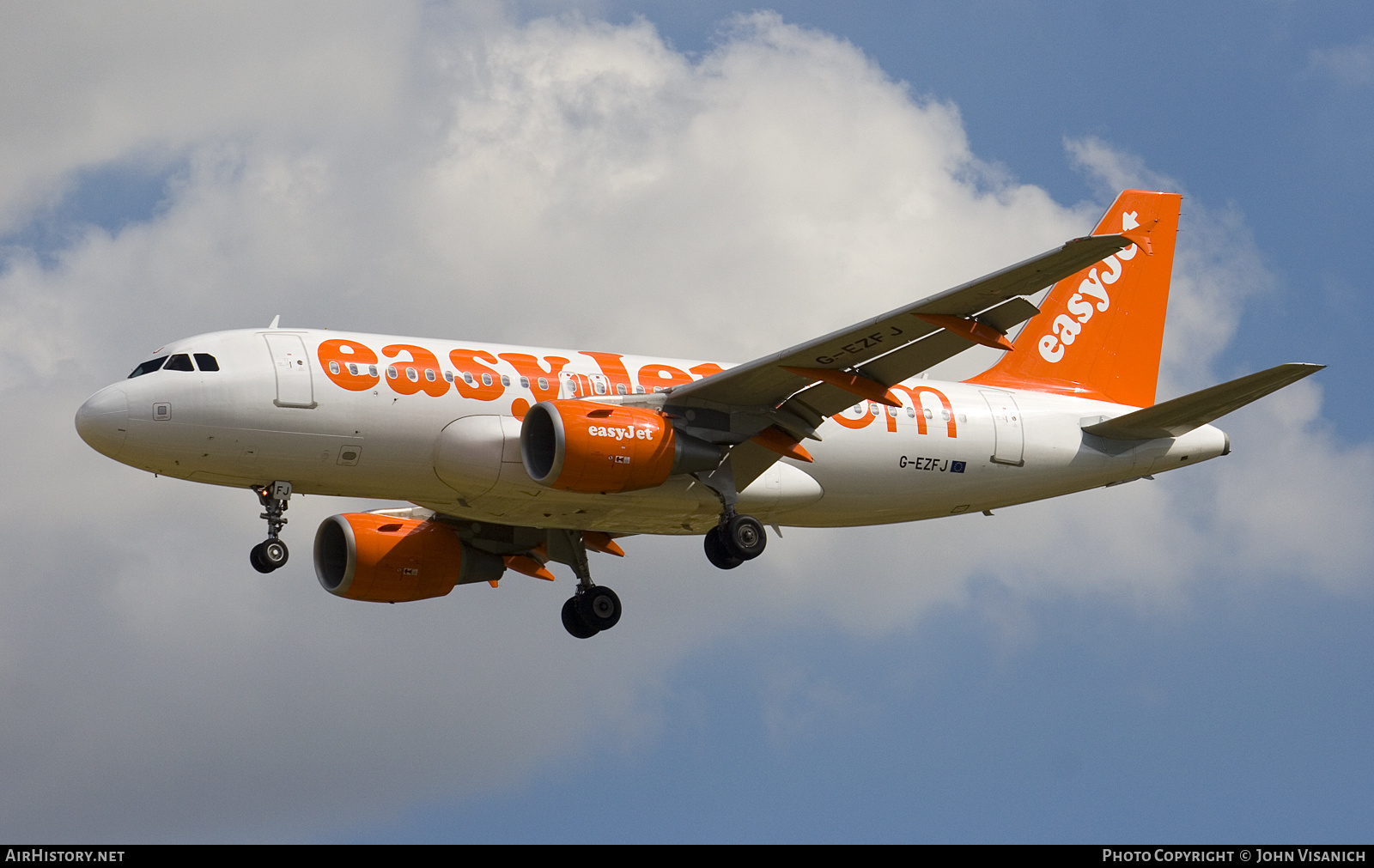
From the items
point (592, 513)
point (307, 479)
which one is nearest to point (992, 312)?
point (592, 513)

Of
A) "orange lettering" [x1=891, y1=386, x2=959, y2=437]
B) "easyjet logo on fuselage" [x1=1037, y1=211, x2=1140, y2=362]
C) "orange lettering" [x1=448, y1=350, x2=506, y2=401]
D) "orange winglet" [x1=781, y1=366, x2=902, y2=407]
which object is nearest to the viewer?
"orange lettering" [x1=448, y1=350, x2=506, y2=401]

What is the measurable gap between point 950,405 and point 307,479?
14249 mm

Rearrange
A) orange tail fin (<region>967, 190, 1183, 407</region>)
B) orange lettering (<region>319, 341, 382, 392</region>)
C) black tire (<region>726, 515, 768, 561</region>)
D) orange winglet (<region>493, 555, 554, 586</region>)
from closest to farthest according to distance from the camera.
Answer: orange lettering (<region>319, 341, 382, 392</region>)
black tire (<region>726, 515, 768, 561</region>)
orange winglet (<region>493, 555, 554, 586</region>)
orange tail fin (<region>967, 190, 1183, 407</region>)

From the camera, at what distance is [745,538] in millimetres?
36469

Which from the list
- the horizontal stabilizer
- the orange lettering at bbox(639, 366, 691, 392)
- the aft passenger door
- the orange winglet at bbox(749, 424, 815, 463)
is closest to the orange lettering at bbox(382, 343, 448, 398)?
the orange lettering at bbox(639, 366, 691, 392)

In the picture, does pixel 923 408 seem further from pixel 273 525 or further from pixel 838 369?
pixel 273 525

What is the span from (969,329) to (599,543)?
1206 centimetres

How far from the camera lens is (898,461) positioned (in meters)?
38.9

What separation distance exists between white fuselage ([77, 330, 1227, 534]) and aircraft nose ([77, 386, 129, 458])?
0.04 meters

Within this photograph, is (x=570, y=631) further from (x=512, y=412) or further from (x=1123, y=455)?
(x=1123, y=455)

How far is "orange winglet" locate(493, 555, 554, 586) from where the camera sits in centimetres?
4222

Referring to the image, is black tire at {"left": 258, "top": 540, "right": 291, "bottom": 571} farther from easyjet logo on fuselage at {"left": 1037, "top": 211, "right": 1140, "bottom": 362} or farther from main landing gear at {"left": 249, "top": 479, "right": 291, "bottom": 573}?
easyjet logo on fuselage at {"left": 1037, "top": 211, "right": 1140, "bottom": 362}
